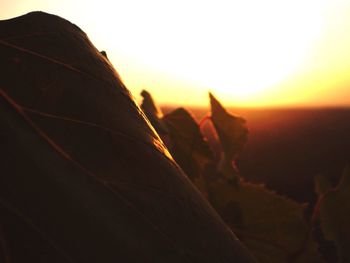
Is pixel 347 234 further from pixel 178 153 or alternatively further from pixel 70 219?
pixel 70 219

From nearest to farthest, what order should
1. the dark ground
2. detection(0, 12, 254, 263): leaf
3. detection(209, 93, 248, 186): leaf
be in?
detection(0, 12, 254, 263): leaf < detection(209, 93, 248, 186): leaf < the dark ground

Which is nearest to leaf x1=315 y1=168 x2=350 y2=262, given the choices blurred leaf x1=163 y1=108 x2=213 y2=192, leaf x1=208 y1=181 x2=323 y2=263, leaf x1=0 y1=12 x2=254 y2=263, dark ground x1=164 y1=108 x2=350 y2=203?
leaf x1=208 y1=181 x2=323 y2=263

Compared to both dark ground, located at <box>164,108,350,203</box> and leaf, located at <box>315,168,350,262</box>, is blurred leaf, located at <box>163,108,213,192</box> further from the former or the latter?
dark ground, located at <box>164,108,350,203</box>

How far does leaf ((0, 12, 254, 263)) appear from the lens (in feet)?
0.75

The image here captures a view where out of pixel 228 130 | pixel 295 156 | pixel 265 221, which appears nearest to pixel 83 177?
pixel 265 221

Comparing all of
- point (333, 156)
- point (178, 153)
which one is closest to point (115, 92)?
point (178, 153)

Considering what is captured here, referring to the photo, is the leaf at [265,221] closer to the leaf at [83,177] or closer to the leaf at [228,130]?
the leaf at [228,130]

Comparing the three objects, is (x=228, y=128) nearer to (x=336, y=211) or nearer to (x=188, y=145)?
(x=188, y=145)

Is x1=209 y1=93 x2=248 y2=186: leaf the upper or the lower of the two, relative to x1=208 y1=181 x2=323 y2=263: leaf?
upper

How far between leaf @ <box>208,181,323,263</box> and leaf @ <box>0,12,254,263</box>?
1.56ft

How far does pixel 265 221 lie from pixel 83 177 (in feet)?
2.06

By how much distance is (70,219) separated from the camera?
236 mm

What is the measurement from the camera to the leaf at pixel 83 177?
229 millimetres

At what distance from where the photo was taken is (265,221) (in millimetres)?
832
